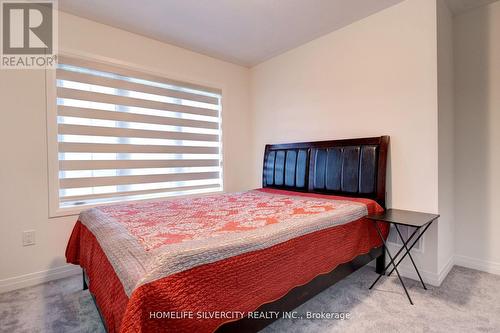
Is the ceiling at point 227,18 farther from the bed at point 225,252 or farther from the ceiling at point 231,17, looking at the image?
the bed at point 225,252

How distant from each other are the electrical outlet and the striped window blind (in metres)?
0.30

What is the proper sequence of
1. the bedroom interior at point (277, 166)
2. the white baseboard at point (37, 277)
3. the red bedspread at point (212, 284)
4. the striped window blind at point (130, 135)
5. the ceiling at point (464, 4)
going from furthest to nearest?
the striped window blind at point (130, 135) < the ceiling at point (464, 4) < the white baseboard at point (37, 277) < the bedroom interior at point (277, 166) < the red bedspread at point (212, 284)

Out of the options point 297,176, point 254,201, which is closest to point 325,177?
point 297,176

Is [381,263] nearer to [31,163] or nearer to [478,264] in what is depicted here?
[478,264]

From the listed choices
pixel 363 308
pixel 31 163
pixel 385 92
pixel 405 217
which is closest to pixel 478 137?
pixel 385 92

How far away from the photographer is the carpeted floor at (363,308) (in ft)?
5.19

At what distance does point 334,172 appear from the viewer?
2.60 m

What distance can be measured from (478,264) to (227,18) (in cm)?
340

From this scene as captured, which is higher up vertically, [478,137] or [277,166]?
[478,137]

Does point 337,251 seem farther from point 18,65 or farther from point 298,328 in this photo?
point 18,65

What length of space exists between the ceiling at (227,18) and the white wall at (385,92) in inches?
7.8

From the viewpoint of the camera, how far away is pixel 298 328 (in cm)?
157

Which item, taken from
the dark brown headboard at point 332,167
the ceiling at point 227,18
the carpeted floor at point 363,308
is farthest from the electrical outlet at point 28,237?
the dark brown headboard at point 332,167

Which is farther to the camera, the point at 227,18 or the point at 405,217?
the point at 227,18
